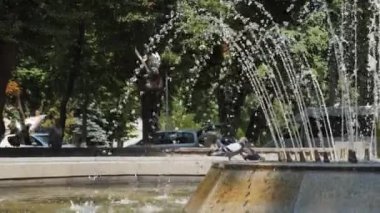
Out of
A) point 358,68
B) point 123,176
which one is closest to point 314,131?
point 358,68

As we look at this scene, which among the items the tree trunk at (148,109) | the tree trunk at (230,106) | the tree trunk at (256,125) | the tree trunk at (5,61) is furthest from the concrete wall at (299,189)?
the tree trunk at (256,125)

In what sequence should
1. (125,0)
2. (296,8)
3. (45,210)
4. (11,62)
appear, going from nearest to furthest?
(45,210) < (11,62) < (125,0) < (296,8)

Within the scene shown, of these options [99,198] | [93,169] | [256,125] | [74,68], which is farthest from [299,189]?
[256,125]

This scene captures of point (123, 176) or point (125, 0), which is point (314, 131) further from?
point (123, 176)

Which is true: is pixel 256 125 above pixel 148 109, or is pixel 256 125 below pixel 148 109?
below

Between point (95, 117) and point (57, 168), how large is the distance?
32.0 m

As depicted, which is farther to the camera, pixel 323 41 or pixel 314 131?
pixel 314 131

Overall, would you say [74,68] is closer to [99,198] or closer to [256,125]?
[256,125]

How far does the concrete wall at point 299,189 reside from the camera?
6.37m

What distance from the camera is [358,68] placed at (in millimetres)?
28438

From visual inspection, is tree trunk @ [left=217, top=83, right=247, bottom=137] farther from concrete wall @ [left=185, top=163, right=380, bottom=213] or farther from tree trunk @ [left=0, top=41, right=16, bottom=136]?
concrete wall @ [left=185, top=163, right=380, bottom=213]

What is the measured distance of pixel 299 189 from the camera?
6512 millimetres

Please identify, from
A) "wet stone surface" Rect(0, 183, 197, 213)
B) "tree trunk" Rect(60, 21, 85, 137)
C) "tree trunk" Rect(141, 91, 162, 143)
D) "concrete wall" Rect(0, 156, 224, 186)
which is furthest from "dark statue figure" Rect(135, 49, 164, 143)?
"wet stone surface" Rect(0, 183, 197, 213)

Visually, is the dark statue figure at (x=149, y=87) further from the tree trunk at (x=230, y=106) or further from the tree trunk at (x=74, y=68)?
the tree trunk at (x=230, y=106)
